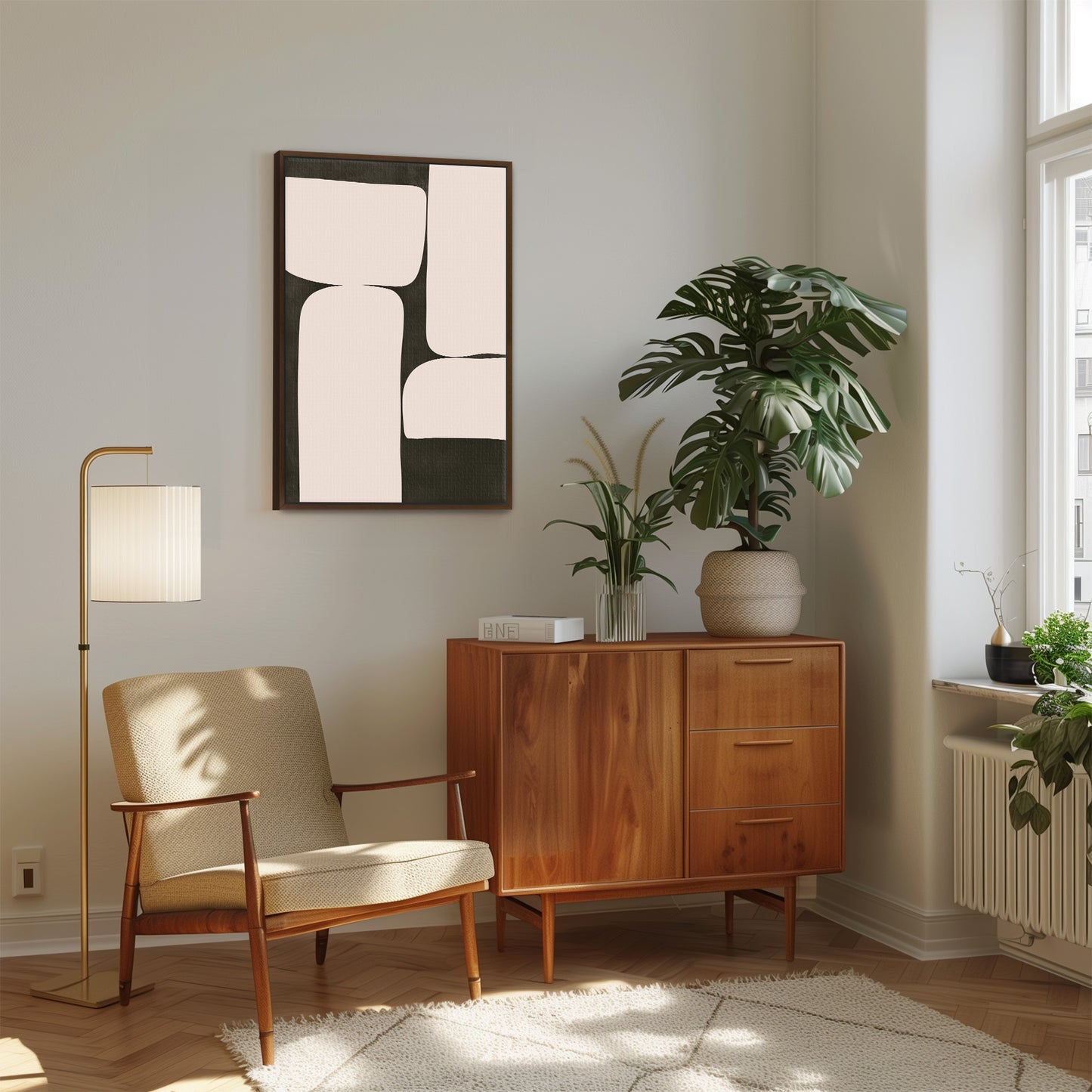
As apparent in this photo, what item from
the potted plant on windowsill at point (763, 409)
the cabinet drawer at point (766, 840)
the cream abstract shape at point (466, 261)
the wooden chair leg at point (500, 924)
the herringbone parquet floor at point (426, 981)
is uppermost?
the cream abstract shape at point (466, 261)

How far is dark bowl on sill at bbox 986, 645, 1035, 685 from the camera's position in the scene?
3.50 metres

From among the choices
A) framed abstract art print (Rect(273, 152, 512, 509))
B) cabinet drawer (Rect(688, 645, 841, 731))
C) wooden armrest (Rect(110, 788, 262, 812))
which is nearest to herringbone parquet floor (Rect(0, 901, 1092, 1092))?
wooden armrest (Rect(110, 788, 262, 812))

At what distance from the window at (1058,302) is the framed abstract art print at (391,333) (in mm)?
1663

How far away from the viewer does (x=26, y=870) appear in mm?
3717

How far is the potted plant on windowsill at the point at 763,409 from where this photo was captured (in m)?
3.56

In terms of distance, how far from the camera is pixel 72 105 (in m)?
3.78

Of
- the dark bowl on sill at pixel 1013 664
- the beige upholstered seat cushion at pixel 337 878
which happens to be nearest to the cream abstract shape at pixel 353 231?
the beige upholstered seat cushion at pixel 337 878

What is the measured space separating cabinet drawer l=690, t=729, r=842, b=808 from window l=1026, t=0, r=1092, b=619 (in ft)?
2.57

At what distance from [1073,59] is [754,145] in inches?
42.8

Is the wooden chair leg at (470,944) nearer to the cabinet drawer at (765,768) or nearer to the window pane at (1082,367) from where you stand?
the cabinet drawer at (765,768)

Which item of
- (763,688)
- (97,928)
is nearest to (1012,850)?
(763,688)

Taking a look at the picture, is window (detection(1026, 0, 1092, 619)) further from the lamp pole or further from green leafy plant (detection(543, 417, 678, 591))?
the lamp pole

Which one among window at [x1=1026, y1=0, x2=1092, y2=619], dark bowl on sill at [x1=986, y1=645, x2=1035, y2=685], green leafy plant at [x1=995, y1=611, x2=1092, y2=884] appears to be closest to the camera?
green leafy plant at [x1=995, y1=611, x2=1092, y2=884]

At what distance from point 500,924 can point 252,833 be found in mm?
938
